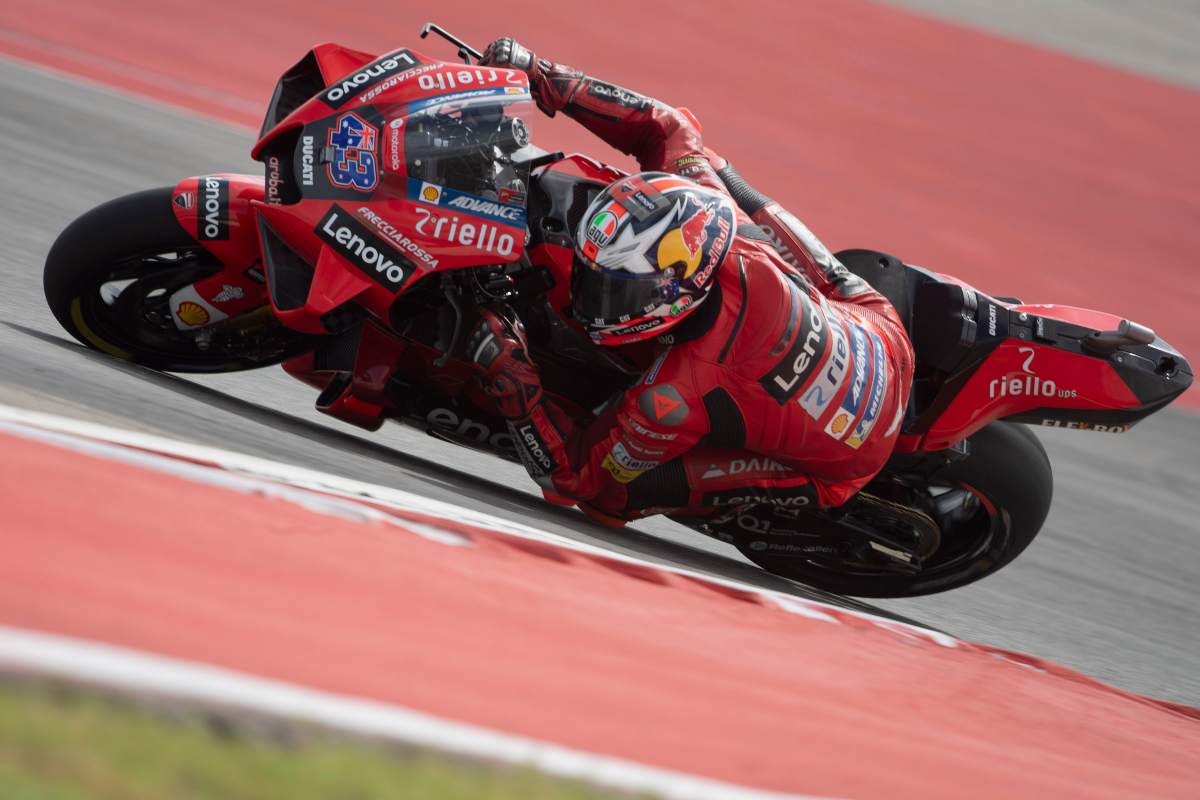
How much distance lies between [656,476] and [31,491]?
7.28 ft

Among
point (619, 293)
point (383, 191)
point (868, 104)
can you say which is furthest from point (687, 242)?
point (868, 104)

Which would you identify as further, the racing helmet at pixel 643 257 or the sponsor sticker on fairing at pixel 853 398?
the sponsor sticker on fairing at pixel 853 398

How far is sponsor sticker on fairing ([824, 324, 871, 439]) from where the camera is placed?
414 cm

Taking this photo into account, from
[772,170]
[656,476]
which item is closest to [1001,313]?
[656,476]

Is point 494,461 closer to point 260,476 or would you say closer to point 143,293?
point 143,293

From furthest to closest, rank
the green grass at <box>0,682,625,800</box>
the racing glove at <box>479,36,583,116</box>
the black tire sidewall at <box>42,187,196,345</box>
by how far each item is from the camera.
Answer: the racing glove at <box>479,36,583,116</box> < the black tire sidewall at <box>42,187,196,345</box> < the green grass at <box>0,682,625,800</box>

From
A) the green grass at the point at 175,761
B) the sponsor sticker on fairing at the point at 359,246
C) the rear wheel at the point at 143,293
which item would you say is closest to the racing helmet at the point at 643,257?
the sponsor sticker on fairing at the point at 359,246

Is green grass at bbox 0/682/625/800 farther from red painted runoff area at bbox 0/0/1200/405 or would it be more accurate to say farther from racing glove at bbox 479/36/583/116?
red painted runoff area at bbox 0/0/1200/405

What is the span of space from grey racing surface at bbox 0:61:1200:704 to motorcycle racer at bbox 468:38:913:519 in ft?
0.91

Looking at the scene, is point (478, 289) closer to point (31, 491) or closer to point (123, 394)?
point (123, 394)

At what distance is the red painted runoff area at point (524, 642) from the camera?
85.5 inches

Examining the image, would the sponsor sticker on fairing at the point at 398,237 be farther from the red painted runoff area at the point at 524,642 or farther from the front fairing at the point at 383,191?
the red painted runoff area at the point at 524,642

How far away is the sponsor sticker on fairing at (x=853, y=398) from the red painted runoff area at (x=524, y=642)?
64 centimetres

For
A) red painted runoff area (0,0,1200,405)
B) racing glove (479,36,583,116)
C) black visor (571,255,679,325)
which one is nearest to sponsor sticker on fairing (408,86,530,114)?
racing glove (479,36,583,116)
